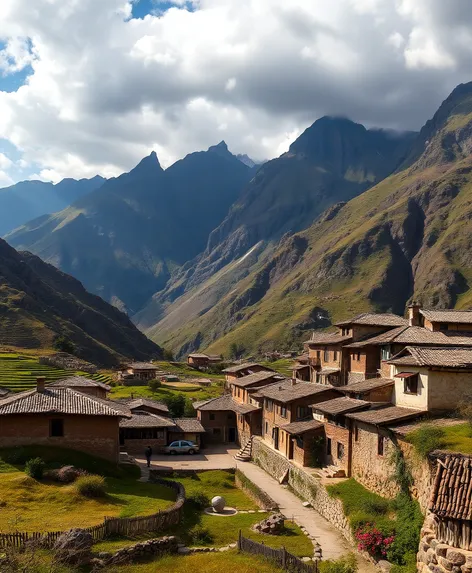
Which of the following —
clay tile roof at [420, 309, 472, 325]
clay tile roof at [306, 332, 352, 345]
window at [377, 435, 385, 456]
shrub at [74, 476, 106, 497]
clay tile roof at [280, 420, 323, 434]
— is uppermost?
clay tile roof at [420, 309, 472, 325]

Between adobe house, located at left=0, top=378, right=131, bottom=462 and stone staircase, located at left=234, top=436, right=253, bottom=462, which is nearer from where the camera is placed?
adobe house, located at left=0, top=378, right=131, bottom=462

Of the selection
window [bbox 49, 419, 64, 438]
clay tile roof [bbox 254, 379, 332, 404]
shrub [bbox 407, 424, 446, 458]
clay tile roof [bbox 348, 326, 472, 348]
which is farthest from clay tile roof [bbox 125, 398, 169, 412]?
shrub [bbox 407, 424, 446, 458]

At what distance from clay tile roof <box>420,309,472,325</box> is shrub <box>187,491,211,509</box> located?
959 inches

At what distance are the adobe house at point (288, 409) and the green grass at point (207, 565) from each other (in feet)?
64.0

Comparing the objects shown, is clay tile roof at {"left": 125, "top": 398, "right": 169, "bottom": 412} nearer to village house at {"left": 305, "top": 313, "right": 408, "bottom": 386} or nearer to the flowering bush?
village house at {"left": 305, "top": 313, "right": 408, "bottom": 386}

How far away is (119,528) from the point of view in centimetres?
2762

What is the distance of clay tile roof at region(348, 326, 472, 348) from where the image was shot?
148 feet

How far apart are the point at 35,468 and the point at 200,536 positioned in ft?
39.2

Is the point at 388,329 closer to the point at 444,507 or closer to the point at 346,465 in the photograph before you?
the point at 346,465

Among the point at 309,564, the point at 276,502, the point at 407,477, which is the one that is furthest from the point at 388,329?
the point at 309,564

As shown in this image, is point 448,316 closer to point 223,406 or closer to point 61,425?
point 223,406

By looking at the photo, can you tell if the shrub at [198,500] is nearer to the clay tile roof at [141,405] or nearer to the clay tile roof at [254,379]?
the clay tile roof at [141,405]

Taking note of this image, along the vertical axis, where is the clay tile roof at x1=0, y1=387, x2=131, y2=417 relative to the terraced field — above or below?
above

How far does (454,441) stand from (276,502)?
16.5 meters
